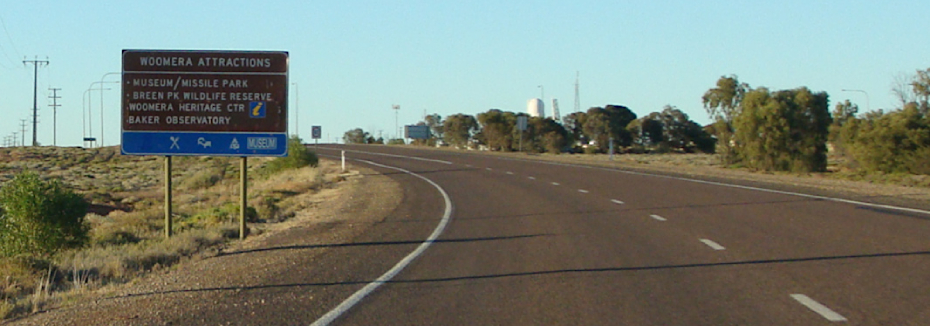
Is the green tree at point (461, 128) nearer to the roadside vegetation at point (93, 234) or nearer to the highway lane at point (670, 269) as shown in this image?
the roadside vegetation at point (93, 234)

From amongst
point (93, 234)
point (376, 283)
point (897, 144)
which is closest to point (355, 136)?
point (897, 144)

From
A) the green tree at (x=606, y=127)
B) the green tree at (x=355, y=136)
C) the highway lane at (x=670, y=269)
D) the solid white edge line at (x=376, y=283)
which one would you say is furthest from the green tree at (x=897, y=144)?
the green tree at (x=355, y=136)

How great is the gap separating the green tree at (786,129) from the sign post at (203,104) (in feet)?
122

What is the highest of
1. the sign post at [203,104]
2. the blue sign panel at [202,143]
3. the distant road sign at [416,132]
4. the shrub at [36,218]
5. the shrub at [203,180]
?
the distant road sign at [416,132]

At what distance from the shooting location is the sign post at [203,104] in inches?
671

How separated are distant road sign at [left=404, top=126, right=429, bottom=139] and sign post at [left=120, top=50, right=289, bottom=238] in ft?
355

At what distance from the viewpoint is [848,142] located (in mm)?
54250

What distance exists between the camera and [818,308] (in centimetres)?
852

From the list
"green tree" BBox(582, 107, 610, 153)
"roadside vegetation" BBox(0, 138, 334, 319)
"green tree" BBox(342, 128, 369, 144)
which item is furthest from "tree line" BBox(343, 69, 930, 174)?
"green tree" BBox(342, 128, 369, 144)

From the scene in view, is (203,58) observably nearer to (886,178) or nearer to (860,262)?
(860,262)

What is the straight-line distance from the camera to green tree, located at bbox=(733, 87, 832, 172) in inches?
1922

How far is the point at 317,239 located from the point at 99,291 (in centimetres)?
527

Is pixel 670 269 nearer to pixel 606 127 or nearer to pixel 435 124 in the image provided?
pixel 606 127

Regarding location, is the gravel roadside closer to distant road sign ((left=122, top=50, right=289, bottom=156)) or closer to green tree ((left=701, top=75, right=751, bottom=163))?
distant road sign ((left=122, top=50, right=289, bottom=156))
